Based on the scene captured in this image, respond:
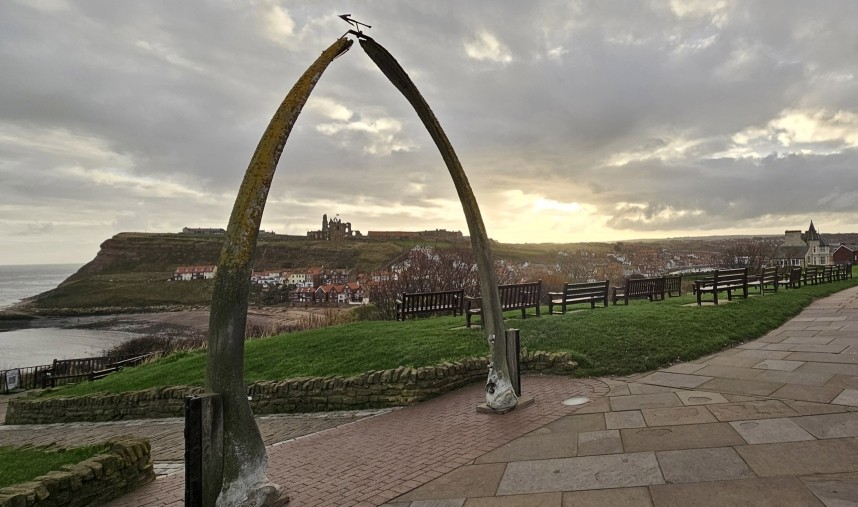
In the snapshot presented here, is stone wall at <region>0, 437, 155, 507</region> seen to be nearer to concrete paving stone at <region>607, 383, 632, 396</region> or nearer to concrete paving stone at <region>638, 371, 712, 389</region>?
concrete paving stone at <region>607, 383, 632, 396</region>

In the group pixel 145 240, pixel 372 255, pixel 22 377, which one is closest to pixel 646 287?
pixel 22 377

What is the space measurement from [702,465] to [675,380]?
3275mm

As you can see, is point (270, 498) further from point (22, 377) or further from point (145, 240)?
point (145, 240)

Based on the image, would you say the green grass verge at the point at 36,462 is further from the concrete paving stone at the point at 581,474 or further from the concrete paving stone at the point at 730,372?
the concrete paving stone at the point at 730,372

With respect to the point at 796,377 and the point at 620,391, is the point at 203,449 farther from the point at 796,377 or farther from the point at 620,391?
the point at 796,377

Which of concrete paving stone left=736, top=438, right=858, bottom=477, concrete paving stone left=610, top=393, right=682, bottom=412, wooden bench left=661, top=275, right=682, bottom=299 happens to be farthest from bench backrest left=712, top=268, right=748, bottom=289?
concrete paving stone left=736, top=438, right=858, bottom=477

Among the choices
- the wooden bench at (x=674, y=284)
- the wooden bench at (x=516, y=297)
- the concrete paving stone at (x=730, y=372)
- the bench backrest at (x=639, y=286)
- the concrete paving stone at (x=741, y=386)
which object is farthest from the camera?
the wooden bench at (x=674, y=284)

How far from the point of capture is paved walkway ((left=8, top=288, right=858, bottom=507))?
3.47 metres

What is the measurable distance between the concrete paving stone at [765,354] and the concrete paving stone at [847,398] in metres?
2.37

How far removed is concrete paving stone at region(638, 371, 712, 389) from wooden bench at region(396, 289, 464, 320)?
795 centimetres

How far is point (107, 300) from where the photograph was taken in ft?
341

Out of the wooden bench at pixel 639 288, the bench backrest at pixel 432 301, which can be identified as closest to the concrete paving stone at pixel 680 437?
the bench backrest at pixel 432 301

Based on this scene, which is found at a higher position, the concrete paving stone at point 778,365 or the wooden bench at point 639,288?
the wooden bench at point 639,288

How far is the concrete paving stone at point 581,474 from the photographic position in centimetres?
368
